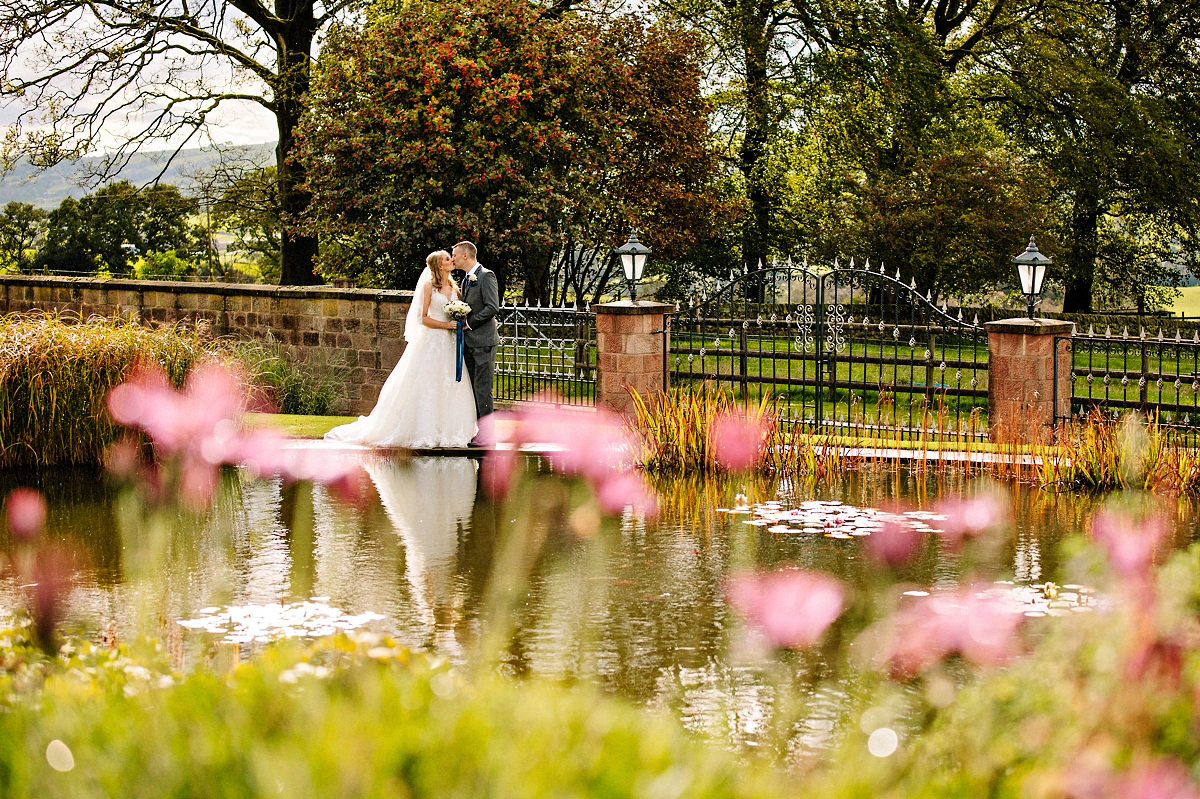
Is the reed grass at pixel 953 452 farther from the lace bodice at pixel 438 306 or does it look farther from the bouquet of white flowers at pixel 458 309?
the lace bodice at pixel 438 306

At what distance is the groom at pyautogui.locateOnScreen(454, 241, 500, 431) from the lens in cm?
1445

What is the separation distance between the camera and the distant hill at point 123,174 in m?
30.7

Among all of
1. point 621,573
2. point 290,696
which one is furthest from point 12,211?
point 290,696

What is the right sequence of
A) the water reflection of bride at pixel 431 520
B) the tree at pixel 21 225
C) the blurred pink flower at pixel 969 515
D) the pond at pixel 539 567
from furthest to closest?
1. the tree at pixel 21 225
2. the blurred pink flower at pixel 969 515
3. the water reflection of bride at pixel 431 520
4. the pond at pixel 539 567

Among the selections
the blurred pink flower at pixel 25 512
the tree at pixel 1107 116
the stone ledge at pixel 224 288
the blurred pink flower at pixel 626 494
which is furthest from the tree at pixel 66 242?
the blurred pink flower at pixel 626 494

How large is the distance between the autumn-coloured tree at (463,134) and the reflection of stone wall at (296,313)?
11.8 feet

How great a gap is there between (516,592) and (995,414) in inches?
318

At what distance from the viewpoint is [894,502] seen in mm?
11516

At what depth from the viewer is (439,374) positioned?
14.9 meters

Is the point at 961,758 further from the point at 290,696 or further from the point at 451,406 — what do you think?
the point at 451,406

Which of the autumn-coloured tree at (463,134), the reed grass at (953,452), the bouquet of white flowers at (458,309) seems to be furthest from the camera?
the autumn-coloured tree at (463,134)

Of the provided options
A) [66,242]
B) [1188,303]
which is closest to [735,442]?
[66,242]

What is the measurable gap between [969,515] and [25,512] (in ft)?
23.8

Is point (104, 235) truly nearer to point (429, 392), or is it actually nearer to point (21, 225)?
point (21, 225)
